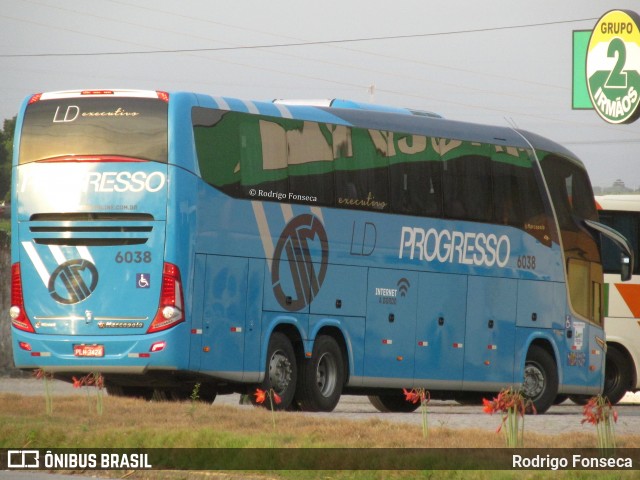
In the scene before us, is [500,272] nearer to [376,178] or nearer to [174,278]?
[376,178]

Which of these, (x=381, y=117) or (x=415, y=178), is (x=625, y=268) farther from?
(x=381, y=117)

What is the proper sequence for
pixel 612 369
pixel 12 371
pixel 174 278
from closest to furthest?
pixel 174 278
pixel 612 369
pixel 12 371

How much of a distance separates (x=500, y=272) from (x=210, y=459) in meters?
12.3

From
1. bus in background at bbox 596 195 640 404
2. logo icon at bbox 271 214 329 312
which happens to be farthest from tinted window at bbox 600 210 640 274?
logo icon at bbox 271 214 329 312

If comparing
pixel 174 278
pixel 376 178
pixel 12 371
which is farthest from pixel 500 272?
pixel 12 371

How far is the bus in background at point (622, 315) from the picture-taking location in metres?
28.5

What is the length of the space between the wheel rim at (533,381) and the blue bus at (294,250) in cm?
3

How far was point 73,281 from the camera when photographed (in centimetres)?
1933

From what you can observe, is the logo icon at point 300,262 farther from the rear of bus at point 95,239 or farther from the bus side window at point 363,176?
the rear of bus at point 95,239

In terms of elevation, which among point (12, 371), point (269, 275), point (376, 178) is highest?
point (376, 178)

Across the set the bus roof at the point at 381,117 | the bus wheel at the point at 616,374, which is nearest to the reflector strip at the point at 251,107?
the bus roof at the point at 381,117

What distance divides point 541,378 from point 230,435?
12.3m

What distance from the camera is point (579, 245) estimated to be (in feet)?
84.7

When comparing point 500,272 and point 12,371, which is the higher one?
point 500,272
